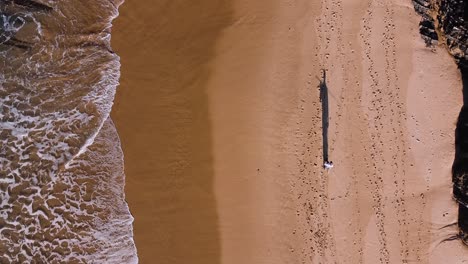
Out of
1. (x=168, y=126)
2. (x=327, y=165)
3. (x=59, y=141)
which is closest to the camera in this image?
(x=59, y=141)

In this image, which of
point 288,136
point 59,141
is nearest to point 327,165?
point 288,136

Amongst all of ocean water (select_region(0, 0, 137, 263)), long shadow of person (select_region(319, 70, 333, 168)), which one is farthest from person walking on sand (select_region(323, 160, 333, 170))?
ocean water (select_region(0, 0, 137, 263))

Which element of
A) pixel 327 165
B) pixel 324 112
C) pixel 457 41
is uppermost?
pixel 457 41

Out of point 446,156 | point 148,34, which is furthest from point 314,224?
point 148,34

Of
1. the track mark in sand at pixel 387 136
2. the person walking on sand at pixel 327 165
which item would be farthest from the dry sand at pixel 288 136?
the person walking on sand at pixel 327 165

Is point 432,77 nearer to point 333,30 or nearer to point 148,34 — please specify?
point 333,30

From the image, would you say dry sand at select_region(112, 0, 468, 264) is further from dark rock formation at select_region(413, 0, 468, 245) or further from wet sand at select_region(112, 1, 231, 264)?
dark rock formation at select_region(413, 0, 468, 245)

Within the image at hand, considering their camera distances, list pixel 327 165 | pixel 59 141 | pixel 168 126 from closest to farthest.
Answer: pixel 59 141 < pixel 327 165 < pixel 168 126

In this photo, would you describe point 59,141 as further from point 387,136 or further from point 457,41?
point 457,41
